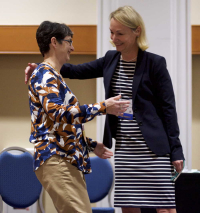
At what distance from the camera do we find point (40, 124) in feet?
5.89

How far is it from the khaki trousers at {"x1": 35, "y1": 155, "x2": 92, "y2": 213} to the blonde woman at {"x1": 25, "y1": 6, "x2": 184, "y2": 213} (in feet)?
1.77

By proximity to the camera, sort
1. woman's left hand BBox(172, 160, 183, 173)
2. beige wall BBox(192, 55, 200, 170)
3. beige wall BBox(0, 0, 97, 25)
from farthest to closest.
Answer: beige wall BBox(0, 0, 97, 25) → beige wall BBox(192, 55, 200, 170) → woman's left hand BBox(172, 160, 183, 173)

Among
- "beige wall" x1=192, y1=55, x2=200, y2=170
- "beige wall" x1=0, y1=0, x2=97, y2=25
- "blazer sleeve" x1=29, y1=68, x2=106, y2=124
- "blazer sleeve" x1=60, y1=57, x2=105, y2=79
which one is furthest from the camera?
"beige wall" x1=0, y1=0, x2=97, y2=25

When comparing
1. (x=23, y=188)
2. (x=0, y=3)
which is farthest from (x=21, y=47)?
(x=23, y=188)

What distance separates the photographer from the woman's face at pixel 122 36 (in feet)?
7.11

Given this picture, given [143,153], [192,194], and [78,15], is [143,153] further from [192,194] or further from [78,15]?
[78,15]

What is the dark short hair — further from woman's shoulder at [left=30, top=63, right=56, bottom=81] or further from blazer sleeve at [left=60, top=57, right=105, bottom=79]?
blazer sleeve at [left=60, top=57, right=105, bottom=79]

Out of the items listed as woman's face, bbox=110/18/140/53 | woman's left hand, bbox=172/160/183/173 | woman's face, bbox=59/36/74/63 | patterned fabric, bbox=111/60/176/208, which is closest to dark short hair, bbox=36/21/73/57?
woman's face, bbox=59/36/74/63

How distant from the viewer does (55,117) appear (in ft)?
5.50

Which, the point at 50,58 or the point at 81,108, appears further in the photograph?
the point at 50,58

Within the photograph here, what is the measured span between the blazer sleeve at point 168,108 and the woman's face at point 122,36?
0.25 m

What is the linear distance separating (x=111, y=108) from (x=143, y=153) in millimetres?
549

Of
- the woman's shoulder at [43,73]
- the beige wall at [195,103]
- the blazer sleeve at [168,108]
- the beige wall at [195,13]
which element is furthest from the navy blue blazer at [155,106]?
the beige wall at [195,13]

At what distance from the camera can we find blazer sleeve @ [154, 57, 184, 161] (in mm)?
2107
